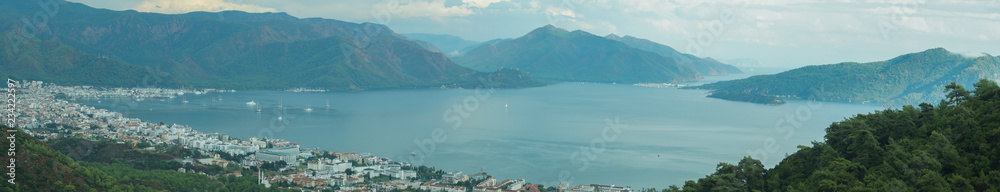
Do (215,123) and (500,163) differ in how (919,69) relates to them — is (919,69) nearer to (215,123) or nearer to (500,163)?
(500,163)

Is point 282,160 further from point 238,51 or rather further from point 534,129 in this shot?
point 238,51

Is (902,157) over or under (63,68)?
under

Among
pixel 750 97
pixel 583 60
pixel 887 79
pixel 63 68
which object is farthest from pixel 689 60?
pixel 63 68

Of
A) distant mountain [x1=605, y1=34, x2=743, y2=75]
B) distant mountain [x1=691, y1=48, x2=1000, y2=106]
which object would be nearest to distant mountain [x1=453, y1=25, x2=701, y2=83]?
distant mountain [x1=605, y1=34, x2=743, y2=75]

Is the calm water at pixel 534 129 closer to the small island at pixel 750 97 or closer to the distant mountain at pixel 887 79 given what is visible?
the small island at pixel 750 97

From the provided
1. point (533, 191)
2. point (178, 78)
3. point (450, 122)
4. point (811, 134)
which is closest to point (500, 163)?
point (533, 191)

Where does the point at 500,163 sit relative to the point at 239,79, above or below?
below
